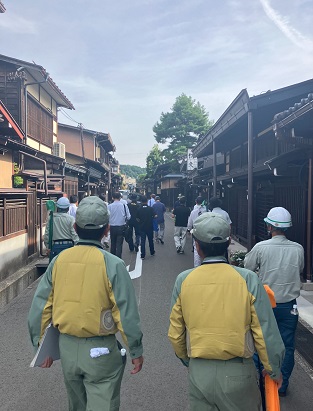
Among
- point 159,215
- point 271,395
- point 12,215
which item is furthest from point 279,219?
point 159,215

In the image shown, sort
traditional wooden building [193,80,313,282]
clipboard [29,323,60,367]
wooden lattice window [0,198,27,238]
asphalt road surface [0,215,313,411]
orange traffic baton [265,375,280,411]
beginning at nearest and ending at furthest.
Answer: orange traffic baton [265,375,280,411] → clipboard [29,323,60,367] → asphalt road surface [0,215,313,411] → wooden lattice window [0,198,27,238] → traditional wooden building [193,80,313,282]

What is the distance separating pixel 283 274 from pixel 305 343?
203 centimetres

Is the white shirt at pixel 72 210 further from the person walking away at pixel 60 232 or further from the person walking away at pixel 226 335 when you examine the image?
the person walking away at pixel 226 335

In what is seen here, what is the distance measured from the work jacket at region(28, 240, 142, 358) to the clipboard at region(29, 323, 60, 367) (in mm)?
55

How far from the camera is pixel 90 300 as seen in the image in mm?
2504

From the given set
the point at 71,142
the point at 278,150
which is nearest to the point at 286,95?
the point at 278,150

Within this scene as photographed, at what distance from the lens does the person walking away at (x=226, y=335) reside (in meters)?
2.18

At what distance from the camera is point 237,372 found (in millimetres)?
2191

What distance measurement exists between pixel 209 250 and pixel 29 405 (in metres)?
2.64

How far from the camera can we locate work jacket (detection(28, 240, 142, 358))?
2.50 metres

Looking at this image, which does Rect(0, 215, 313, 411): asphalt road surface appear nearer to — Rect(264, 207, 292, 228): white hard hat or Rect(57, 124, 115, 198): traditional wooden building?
Rect(264, 207, 292, 228): white hard hat

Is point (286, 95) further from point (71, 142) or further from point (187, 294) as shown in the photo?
point (71, 142)

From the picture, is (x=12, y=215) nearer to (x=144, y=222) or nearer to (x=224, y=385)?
(x=144, y=222)

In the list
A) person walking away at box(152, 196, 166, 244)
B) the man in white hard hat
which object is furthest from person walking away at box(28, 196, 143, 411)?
person walking away at box(152, 196, 166, 244)
